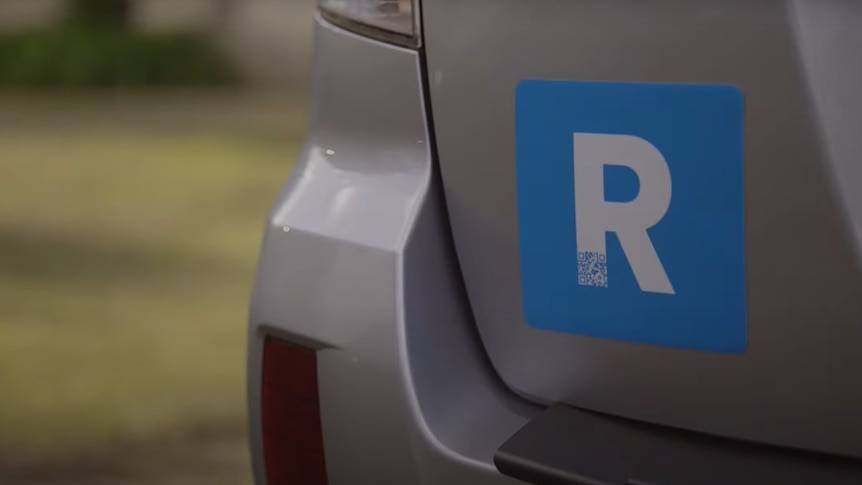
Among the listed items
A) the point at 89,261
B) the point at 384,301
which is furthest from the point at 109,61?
the point at 384,301

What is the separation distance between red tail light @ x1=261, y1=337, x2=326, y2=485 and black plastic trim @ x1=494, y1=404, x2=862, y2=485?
0.28 metres

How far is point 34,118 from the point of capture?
8758mm

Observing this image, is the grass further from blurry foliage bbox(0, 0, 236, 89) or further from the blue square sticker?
blurry foliage bbox(0, 0, 236, 89)

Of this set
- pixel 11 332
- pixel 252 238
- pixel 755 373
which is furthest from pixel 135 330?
pixel 755 373

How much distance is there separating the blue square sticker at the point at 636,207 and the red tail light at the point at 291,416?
33cm

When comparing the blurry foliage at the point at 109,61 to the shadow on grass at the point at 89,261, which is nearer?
the shadow on grass at the point at 89,261

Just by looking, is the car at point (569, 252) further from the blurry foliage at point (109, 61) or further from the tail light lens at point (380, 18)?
the blurry foliage at point (109, 61)

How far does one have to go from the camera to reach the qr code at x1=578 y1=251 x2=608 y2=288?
145cm

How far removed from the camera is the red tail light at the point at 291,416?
1.66 metres

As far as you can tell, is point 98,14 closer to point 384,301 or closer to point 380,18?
point 380,18

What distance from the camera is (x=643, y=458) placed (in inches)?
56.6

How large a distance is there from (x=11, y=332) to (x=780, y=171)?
2989 millimetres

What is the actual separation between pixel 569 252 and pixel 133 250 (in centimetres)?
367

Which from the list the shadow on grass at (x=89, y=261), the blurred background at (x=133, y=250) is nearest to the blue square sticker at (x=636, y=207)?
the blurred background at (x=133, y=250)
